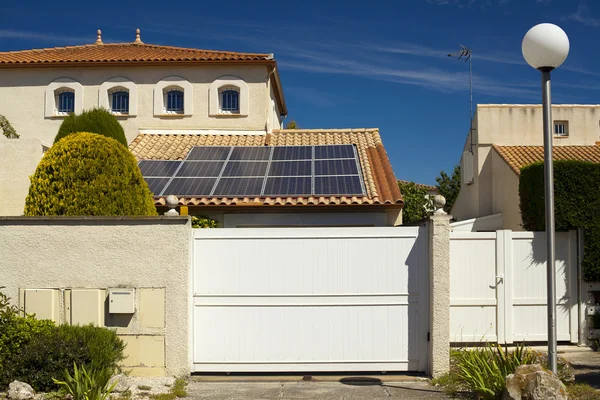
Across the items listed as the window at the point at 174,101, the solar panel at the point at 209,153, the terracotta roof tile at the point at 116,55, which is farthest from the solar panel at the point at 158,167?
the terracotta roof tile at the point at 116,55

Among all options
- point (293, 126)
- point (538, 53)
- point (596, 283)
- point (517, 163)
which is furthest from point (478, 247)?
point (293, 126)

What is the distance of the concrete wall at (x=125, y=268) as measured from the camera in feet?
28.0

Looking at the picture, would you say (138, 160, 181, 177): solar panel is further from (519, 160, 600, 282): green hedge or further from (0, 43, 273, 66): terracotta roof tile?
(519, 160, 600, 282): green hedge

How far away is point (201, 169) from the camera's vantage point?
47.1 ft

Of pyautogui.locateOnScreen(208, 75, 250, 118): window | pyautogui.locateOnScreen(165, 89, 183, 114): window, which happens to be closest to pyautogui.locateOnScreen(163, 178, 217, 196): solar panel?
pyautogui.locateOnScreen(208, 75, 250, 118): window

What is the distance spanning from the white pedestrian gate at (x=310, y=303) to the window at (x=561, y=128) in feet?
51.4

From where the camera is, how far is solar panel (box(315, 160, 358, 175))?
14.0 m

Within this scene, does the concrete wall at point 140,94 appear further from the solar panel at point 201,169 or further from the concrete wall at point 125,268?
the concrete wall at point 125,268

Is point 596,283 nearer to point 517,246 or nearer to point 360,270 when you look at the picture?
point 517,246

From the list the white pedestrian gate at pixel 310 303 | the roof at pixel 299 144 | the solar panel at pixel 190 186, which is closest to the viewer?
the white pedestrian gate at pixel 310 303

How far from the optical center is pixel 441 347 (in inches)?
337

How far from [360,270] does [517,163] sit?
11289 mm

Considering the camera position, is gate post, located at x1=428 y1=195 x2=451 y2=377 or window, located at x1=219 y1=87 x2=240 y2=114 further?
window, located at x1=219 y1=87 x2=240 y2=114

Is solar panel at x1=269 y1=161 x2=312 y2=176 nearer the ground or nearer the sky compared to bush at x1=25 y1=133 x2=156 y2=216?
nearer the sky
